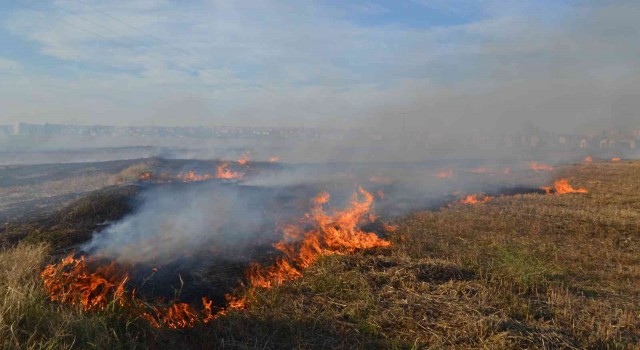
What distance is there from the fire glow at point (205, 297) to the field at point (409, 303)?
0.31m

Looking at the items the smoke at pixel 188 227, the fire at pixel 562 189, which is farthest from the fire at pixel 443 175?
the smoke at pixel 188 227

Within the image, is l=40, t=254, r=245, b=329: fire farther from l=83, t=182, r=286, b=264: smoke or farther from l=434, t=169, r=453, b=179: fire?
l=434, t=169, r=453, b=179: fire

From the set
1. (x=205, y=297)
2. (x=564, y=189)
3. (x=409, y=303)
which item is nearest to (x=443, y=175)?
(x=564, y=189)

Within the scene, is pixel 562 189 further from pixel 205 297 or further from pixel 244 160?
pixel 244 160

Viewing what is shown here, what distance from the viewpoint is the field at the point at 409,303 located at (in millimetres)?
4805

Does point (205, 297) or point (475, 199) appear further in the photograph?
point (475, 199)

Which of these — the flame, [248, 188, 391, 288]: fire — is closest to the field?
[248, 188, 391, 288]: fire

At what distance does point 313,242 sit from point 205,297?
12.0 ft

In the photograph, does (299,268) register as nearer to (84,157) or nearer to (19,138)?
(84,157)

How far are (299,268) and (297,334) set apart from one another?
126 inches

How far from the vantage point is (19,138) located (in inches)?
3558

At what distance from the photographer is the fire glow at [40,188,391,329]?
577 centimetres

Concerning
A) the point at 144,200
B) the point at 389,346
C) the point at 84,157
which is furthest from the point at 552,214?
the point at 84,157

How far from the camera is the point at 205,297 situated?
7426 mm
